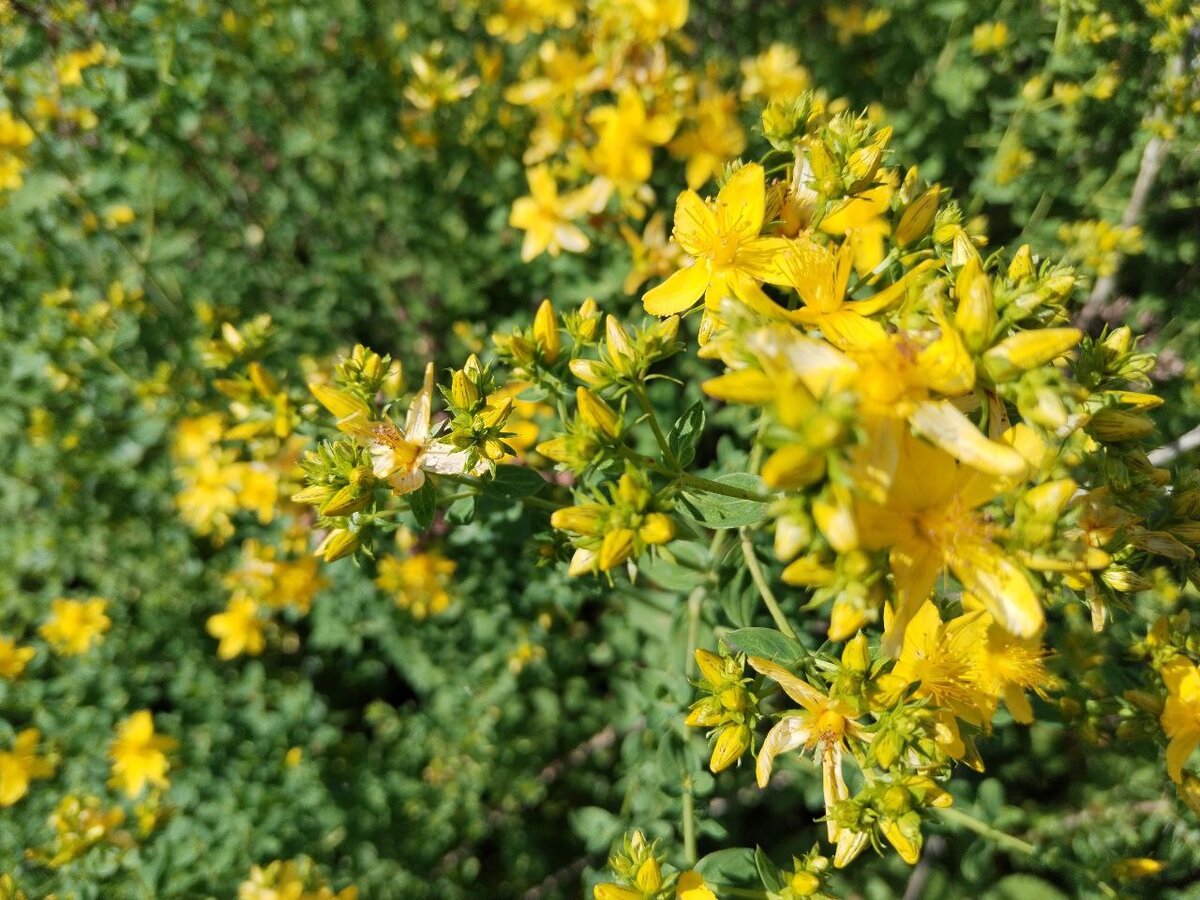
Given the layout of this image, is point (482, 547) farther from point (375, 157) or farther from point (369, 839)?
point (375, 157)

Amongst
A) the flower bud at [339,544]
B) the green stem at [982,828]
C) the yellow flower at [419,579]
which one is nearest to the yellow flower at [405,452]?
the flower bud at [339,544]

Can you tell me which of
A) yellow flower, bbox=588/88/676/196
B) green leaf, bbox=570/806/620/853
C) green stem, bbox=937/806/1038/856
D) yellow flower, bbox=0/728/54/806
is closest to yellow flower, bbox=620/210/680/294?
yellow flower, bbox=588/88/676/196

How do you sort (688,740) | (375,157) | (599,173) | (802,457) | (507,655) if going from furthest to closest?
(375,157) → (507,655) → (599,173) → (688,740) → (802,457)

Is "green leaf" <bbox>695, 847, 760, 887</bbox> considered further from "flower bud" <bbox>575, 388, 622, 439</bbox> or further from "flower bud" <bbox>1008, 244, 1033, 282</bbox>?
"flower bud" <bbox>1008, 244, 1033, 282</bbox>

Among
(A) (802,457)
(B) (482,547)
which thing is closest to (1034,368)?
(A) (802,457)

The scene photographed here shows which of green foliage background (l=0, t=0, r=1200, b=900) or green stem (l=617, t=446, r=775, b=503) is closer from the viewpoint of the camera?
green stem (l=617, t=446, r=775, b=503)
